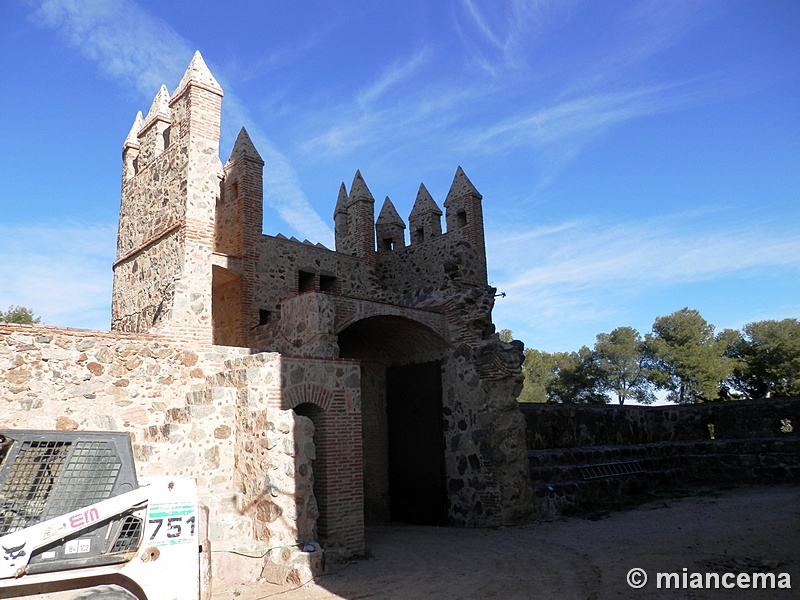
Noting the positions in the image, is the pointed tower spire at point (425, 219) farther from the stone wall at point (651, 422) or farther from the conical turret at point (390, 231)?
the stone wall at point (651, 422)

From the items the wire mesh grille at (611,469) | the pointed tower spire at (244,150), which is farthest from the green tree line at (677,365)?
the pointed tower spire at (244,150)

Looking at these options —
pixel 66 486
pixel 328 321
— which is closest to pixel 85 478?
pixel 66 486

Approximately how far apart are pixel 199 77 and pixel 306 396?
7.64 metres

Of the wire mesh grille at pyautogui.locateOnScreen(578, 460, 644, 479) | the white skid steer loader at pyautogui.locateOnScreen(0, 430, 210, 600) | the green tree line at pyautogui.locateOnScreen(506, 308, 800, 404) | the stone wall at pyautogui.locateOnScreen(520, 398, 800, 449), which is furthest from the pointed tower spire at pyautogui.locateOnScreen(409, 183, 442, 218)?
the green tree line at pyautogui.locateOnScreen(506, 308, 800, 404)

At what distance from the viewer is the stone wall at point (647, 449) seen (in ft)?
45.3

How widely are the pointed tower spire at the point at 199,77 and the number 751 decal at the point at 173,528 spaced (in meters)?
10.1

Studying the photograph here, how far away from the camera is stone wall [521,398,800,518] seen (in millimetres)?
13797

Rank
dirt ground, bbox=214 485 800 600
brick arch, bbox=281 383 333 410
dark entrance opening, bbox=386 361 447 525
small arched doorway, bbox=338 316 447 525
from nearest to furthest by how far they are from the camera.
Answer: dirt ground, bbox=214 485 800 600, brick arch, bbox=281 383 333 410, dark entrance opening, bbox=386 361 447 525, small arched doorway, bbox=338 316 447 525

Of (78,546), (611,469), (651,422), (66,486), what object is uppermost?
(66,486)

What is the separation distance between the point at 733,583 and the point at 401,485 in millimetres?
8080

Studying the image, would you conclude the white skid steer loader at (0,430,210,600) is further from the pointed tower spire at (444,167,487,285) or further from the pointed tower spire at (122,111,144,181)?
the pointed tower spire at (444,167,487,285)

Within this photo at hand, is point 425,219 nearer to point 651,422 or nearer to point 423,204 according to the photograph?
point 423,204

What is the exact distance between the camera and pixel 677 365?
38.0m

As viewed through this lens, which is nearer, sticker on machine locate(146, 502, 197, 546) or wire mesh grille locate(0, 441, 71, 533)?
wire mesh grille locate(0, 441, 71, 533)
